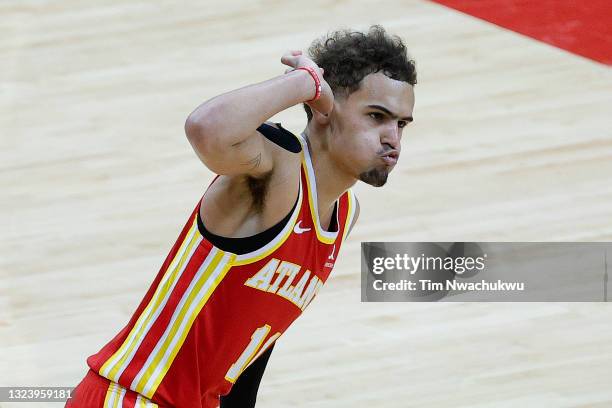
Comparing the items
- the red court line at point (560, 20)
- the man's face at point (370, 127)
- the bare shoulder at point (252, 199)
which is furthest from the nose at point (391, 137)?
the red court line at point (560, 20)

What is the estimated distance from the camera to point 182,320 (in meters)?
2.46

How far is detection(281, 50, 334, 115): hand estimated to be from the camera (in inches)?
92.7

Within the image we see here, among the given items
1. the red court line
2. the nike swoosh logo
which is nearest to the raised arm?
the nike swoosh logo

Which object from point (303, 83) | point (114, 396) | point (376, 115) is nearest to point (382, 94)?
point (376, 115)

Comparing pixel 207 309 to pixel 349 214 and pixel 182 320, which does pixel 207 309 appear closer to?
pixel 182 320

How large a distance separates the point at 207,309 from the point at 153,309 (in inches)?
4.9

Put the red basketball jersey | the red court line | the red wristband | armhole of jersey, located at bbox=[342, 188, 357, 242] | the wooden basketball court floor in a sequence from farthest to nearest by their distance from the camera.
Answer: the red court line → the wooden basketball court floor → armhole of jersey, located at bbox=[342, 188, 357, 242] → the red basketball jersey → the red wristband

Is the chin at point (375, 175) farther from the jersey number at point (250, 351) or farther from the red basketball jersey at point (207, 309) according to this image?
the jersey number at point (250, 351)

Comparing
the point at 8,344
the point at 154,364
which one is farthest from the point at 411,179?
the point at 154,364

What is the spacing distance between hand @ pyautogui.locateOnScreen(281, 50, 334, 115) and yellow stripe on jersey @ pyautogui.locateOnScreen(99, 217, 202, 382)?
0.35m

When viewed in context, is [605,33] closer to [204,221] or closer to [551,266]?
[551,266]

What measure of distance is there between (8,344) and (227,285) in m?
1.91

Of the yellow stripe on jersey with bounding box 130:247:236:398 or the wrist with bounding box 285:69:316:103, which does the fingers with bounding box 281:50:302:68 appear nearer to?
the wrist with bounding box 285:69:316:103

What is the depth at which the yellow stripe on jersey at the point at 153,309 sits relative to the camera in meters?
2.45
